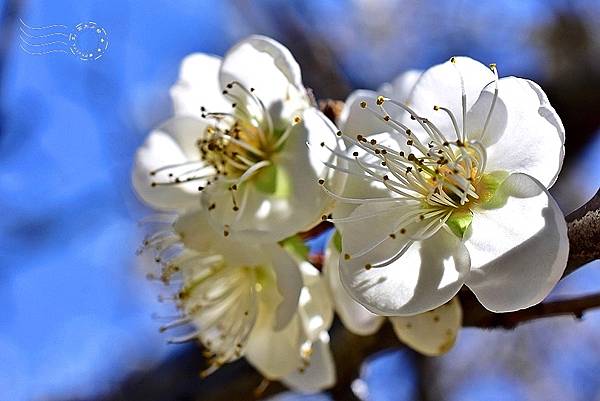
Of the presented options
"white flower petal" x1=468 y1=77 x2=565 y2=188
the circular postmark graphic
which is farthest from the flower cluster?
the circular postmark graphic

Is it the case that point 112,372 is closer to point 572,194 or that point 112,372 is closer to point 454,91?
point 572,194

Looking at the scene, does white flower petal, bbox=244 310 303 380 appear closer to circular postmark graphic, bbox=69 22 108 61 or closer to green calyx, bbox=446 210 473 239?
green calyx, bbox=446 210 473 239

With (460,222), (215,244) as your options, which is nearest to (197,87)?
(215,244)

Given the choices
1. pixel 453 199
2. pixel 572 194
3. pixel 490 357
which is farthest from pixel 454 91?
pixel 490 357

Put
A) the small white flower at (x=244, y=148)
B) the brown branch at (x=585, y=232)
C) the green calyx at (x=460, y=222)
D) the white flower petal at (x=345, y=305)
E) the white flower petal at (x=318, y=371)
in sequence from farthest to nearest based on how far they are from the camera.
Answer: the white flower petal at (x=318, y=371) → the white flower petal at (x=345, y=305) → the small white flower at (x=244, y=148) → the green calyx at (x=460, y=222) → the brown branch at (x=585, y=232)

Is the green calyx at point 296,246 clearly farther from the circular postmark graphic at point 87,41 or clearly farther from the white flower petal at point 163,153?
the circular postmark graphic at point 87,41

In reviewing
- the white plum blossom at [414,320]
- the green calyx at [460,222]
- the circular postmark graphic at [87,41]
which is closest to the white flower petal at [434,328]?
the white plum blossom at [414,320]
